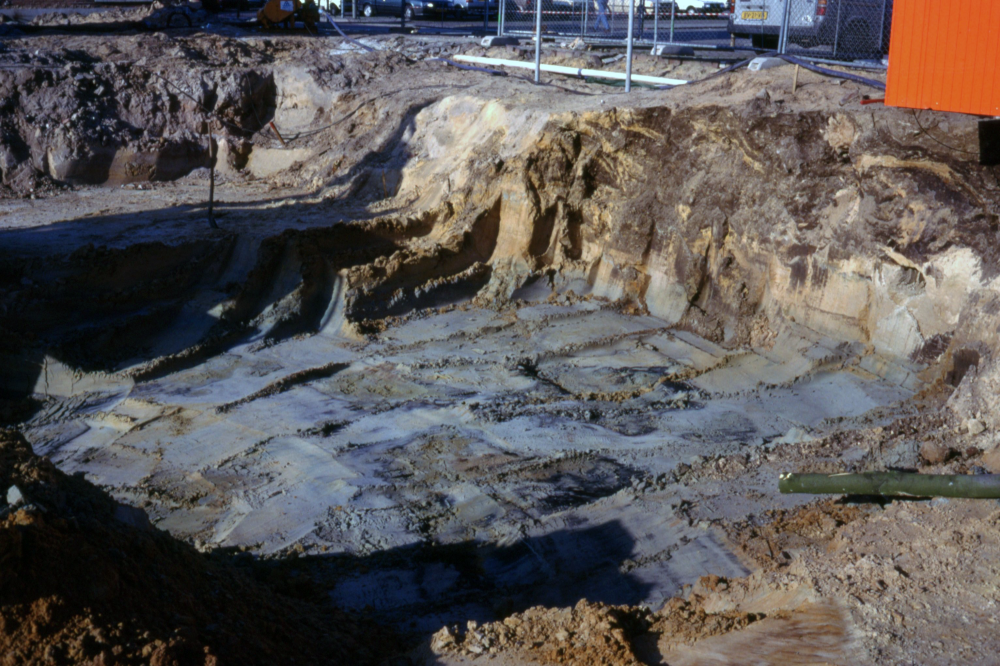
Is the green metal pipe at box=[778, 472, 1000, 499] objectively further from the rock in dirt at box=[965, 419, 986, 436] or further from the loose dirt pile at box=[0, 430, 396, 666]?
the loose dirt pile at box=[0, 430, 396, 666]

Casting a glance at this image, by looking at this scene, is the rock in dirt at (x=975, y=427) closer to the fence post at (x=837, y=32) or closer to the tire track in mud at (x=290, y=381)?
the tire track in mud at (x=290, y=381)

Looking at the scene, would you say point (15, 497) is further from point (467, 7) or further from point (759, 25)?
point (467, 7)

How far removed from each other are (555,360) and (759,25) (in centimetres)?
719

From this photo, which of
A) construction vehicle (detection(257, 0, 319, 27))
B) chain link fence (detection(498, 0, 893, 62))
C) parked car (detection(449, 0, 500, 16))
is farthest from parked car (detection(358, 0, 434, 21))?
chain link fence (detection(498, 0, 893, 62))

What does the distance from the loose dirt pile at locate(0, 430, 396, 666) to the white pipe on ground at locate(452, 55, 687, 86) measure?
874 centimetres

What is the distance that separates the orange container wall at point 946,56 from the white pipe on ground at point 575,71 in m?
4.38

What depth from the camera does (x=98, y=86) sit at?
1355 cm

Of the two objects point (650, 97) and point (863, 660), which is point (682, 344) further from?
point (863, 660)

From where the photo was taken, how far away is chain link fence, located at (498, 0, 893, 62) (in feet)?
35.0

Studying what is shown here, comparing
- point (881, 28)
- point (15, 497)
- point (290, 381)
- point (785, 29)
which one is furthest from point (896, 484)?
point (881, 28)

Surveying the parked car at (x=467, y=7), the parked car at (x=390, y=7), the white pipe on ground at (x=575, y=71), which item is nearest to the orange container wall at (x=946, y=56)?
the white pipe on ground at (x=575, y=71)

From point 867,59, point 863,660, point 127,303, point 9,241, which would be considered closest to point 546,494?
point 863,660

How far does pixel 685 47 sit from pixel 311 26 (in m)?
8.98

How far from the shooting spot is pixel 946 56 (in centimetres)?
609
